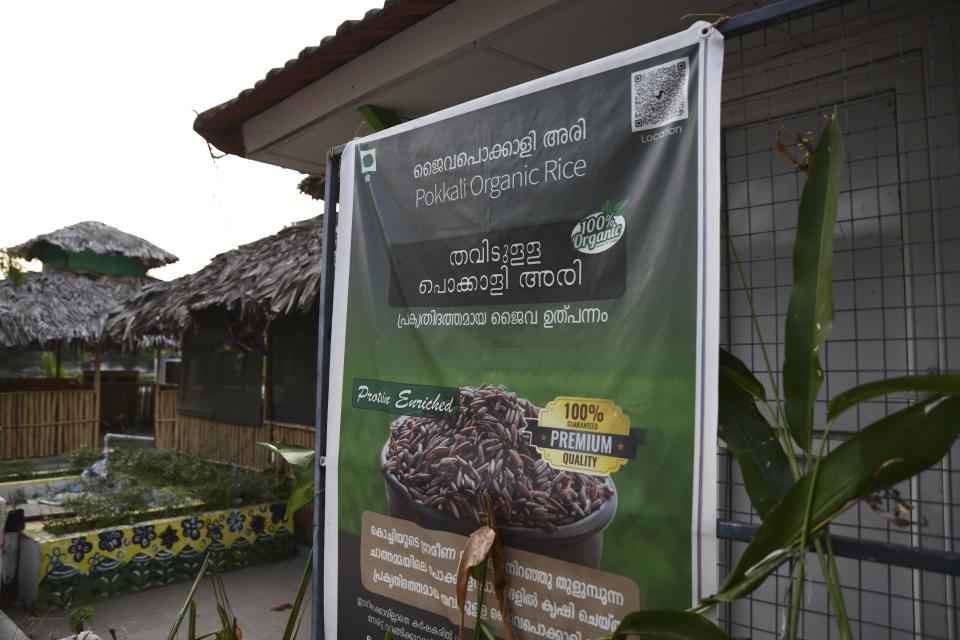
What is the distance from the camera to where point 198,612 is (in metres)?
5.45

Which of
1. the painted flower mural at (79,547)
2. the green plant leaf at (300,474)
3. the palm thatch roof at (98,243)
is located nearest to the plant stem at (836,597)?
the green plant leaf at (300,474)

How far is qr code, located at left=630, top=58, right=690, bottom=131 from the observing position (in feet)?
5.34

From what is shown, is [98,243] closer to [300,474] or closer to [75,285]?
[75,285]

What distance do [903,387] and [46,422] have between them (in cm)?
1498

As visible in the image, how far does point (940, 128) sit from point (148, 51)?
6940 millimetres

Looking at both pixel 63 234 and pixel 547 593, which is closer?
pixel 547 593

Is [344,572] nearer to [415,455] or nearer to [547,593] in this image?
[415,455]

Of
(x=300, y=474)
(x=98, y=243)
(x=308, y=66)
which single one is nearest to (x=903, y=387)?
(x=300, y=474)

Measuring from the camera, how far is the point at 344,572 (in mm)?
2307

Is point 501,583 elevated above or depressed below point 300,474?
below

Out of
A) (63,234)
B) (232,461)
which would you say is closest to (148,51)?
(232,461)

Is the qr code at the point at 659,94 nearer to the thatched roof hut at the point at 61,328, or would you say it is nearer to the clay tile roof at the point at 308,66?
the clay tile roof at the point at 308,66

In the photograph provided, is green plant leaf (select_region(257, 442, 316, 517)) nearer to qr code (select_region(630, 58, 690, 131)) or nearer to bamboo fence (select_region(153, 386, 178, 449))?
qr code (select_region(630, 58, 690, 131))

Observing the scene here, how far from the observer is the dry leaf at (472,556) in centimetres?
177
